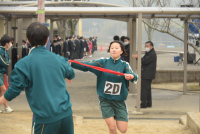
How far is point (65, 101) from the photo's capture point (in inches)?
111

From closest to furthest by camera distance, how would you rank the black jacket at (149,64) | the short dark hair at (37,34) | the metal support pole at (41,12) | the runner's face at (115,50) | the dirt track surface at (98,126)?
the short dark hair at (37,34), the runner's face at (115,50), the metal support pole at (41,12), the dirt track surface at (98,126), the black jacket at (149,64)

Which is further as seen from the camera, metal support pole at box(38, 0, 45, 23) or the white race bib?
A: metal support pole at box(38, 0, 45, 23)

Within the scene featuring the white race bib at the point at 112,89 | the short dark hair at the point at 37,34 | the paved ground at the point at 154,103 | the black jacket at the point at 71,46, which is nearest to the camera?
the short dark hair at the point at 37,34

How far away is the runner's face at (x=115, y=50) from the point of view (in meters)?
4.66

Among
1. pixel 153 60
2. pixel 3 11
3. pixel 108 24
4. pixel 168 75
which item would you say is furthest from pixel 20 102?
pixel 108 24

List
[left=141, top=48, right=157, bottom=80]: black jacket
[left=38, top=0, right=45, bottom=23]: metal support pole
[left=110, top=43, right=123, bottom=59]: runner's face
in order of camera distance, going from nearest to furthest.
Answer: [left=110, top=43, right=123, bottom=59]: runner's face
[left=38, top=0, right=45, bottom=23]: metal support pole
[left=141, top=48, right=157, bottom=80]: black jacket

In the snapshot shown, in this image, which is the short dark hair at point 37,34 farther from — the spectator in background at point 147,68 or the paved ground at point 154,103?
the spectator in background at point 147,68

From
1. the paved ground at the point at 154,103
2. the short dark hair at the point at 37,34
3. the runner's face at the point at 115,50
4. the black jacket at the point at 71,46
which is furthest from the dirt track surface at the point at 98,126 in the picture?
the black jacket at the point at 71,46

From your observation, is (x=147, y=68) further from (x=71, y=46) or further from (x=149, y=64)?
(x=71, y=46)

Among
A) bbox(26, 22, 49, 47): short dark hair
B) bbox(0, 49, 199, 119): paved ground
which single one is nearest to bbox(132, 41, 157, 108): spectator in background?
bbox(0, 49, 199, 119): paved ground

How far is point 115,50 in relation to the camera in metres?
4.68

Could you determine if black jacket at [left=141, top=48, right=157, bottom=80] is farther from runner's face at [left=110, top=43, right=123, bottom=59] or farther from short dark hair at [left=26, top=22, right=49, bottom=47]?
short dark hair at [left=26, top=22, right=49, bottom=47]

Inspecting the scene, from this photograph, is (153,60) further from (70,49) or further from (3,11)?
(70,49)

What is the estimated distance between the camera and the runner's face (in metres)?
4.66
